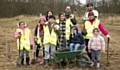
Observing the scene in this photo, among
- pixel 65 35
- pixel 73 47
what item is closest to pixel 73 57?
pixel 73 47

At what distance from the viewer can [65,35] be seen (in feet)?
40.0

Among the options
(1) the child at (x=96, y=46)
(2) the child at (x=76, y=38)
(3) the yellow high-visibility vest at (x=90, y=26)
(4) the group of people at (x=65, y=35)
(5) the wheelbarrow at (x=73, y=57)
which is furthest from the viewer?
(3) the yellow high-visibility vest at (x=90, y=26)

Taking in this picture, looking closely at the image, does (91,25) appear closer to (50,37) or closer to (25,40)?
(50,37)

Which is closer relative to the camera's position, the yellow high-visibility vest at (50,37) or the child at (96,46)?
the child at (96,46)

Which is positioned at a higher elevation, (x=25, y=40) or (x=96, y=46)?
(x=25, y=40)

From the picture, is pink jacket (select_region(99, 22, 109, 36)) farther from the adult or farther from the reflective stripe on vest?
the reflective stripe on vest

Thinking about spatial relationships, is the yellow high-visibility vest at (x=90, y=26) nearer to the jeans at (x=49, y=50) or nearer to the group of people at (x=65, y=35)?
the group of people at (x=65, y=35)

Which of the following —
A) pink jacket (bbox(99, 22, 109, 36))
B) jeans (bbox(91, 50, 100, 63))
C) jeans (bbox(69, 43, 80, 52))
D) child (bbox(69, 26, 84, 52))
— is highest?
pink jacket (bbox(99, 22, 109, 36))

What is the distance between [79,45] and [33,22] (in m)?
20.7

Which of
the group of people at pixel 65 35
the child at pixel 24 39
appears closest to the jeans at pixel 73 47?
the group of people at pixel 65 35

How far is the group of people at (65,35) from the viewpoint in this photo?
467 inches

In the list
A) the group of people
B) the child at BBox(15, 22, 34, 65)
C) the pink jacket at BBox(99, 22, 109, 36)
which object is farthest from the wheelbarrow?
the child at BBox(15, 22, 34, 65)

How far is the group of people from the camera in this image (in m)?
11.9

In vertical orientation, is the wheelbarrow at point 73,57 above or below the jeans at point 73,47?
below
